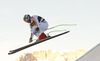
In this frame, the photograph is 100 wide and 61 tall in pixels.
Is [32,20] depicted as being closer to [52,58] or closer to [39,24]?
[39,24]

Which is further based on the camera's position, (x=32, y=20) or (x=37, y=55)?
(x=37, y=55)

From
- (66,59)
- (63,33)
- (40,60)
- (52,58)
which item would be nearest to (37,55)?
(40,60)

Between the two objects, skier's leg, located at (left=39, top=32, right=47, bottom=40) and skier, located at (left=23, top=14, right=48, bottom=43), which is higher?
skier, located at (left=23, top=14, right=48, bottom=43)

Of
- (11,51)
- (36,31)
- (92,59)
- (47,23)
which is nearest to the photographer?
(92,59)

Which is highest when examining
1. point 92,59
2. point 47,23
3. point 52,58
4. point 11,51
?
point 92,59

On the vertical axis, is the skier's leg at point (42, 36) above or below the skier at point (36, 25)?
below

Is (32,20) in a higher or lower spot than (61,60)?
higher

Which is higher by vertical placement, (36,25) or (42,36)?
(36,25)

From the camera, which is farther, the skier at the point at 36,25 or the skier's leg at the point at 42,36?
the skier's leg at the point at 42,36

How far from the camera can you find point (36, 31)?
927 centimetres

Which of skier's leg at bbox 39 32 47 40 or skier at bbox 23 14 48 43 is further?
skier's leg at bbox 39 32 47 40

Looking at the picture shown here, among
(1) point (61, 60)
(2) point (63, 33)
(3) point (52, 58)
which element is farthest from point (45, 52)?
(2) point (63, 33)

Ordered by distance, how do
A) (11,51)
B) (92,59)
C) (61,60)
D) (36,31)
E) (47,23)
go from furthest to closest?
1. (61,60)
2. (47,23)
3. (36,31)
4. (11,51)
5. (92,59)

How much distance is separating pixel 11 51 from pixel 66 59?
145 m
